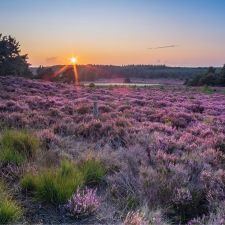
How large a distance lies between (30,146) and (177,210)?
328cm

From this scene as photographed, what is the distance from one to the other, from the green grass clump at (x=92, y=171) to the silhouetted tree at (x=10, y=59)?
5775cm

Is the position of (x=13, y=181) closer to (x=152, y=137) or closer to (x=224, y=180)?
(x=224, y=180)

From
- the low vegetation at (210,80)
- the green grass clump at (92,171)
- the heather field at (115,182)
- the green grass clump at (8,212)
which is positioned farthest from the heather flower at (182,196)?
the low vegetation at (210,80)

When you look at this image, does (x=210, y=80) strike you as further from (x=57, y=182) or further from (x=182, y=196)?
(x=57, y=182)

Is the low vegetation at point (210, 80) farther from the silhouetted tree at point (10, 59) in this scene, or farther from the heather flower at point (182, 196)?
the heather flower at point (182, 196)

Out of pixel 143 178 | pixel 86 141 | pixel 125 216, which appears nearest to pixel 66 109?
pixel 86 141

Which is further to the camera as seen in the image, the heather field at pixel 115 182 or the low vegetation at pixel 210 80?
the low vegetation at pixel 210 80

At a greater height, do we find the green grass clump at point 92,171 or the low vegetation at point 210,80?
the green grass clump at point 92,171

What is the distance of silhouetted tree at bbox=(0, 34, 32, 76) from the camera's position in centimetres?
6231

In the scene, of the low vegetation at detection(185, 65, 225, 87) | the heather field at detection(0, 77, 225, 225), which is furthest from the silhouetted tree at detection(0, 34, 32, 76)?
the heather field at detection(0, 77, 225, 225)

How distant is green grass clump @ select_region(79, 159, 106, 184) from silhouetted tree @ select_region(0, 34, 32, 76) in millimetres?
57753

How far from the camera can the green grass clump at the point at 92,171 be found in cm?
636

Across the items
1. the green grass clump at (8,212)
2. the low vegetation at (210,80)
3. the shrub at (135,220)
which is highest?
the green grass clump at (8,212)

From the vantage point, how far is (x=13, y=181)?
601cm
